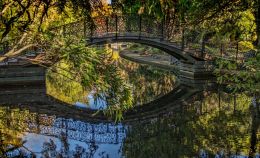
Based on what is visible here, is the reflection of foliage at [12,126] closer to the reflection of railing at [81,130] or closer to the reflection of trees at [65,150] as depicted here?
the reflection of railing at [81,130]

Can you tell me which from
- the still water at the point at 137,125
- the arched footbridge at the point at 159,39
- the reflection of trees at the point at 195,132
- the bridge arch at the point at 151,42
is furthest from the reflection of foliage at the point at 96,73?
the arched footbridge at the point at 159,39

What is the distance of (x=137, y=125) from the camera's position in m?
16.0

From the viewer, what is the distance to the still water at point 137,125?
12.5 m

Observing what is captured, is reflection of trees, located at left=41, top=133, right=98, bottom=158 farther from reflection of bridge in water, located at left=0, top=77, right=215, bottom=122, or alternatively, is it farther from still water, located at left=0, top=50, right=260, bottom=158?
reflection of bridge in water, located at left=0, top=77, right=215, bottom=122

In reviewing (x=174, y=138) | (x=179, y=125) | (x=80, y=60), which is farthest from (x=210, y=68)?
(x=80, y=60)

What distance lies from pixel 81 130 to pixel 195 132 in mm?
4016

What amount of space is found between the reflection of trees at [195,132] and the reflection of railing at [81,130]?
1.74ft

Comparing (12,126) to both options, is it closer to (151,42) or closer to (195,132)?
(195,132)

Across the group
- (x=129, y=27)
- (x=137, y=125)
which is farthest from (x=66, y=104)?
(x=129, y=27)

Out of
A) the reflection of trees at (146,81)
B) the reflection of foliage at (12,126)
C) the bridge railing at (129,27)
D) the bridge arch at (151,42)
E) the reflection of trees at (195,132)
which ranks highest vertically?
the bridge railing at (129,27)

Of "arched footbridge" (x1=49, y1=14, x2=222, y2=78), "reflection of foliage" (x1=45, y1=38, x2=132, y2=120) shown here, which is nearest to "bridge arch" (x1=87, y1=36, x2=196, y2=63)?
"arched footbridge" (x1=49, y1=14, x2=222, y2=78)

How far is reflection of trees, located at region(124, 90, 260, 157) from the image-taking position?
12766 millimetres

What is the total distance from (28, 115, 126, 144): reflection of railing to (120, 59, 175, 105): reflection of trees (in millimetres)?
5240

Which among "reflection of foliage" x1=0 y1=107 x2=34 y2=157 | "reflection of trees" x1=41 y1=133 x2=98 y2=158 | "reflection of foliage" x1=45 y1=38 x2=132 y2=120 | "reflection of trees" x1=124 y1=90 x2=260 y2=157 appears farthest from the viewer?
"reflection of trees" x1=124 y1=90 x2=260 y2=157
